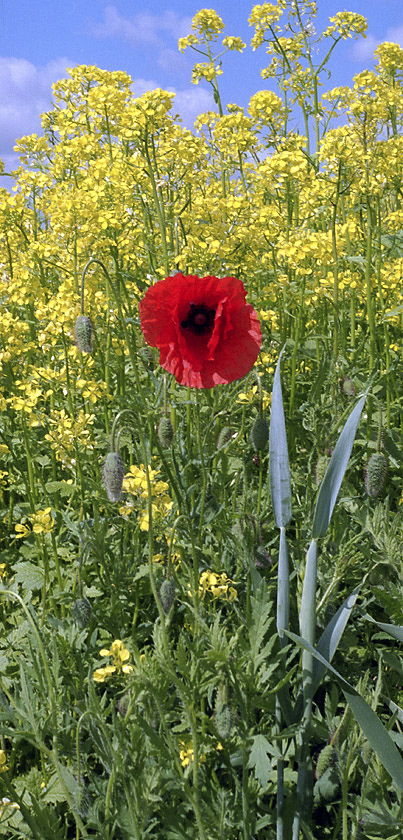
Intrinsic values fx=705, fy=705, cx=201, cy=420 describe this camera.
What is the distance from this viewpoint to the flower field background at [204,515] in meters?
1.57

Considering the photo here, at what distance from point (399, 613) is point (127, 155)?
10.7 ft

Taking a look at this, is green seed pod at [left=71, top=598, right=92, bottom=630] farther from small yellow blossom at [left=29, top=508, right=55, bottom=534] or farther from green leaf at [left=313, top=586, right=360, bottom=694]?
green leaf at [left=313, top=586, right=360, bottom=694]

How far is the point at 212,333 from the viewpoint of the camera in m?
1.67

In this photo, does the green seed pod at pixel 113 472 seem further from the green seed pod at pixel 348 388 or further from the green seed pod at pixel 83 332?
the green seed pod at pixel 348 388

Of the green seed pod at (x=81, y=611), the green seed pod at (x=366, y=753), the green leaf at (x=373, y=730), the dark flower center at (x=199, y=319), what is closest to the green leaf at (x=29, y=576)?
the green seed pod at (x=81, y=611)

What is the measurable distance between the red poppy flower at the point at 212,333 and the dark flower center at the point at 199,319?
0.05 metres

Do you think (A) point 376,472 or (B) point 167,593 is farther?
(A) point 376,472

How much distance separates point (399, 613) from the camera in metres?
1.70

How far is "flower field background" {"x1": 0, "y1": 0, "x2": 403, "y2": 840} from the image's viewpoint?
1570mm

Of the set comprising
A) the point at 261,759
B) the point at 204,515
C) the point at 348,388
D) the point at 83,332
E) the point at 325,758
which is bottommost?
the point at 325,758

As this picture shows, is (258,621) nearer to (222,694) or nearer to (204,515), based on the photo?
(222,694)

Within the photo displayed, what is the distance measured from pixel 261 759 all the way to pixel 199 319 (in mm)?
1034

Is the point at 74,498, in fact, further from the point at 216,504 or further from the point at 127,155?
the point at 127,155

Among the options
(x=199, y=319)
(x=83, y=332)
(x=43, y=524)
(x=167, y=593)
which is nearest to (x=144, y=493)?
(x=167, y=593)
